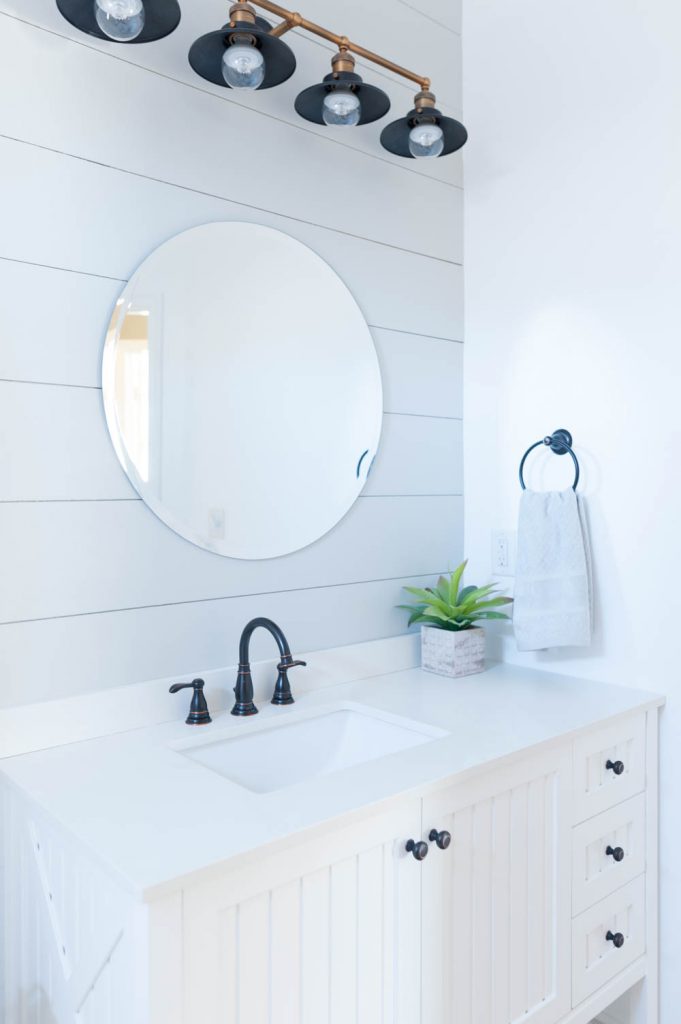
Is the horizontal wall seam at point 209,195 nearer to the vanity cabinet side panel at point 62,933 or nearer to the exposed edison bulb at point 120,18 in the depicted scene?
the exposed edison bulb at point 120,18

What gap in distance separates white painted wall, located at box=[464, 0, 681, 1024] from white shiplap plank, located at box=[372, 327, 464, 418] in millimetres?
51

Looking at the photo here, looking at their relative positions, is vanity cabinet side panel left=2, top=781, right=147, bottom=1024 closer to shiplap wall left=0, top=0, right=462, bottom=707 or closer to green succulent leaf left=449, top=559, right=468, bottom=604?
shiplap wall left=0, top=0, right=462, bottom=707

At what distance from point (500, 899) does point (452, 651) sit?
0.61 meters

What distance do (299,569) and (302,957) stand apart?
0.81 m

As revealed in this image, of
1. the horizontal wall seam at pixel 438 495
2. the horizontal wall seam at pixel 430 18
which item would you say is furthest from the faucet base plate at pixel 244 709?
the horizontal wall seam at pixel 430 18

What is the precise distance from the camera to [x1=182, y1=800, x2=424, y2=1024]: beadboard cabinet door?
938mm

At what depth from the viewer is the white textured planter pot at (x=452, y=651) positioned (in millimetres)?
1806

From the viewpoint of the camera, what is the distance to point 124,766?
4.06 feet

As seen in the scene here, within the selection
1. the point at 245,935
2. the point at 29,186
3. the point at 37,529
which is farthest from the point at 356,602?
the point at 29,186

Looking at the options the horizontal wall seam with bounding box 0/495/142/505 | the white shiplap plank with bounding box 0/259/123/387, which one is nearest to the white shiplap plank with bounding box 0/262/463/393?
the white shiplap plank with bounding box 0/259/123/387

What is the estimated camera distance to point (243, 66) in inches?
52.4

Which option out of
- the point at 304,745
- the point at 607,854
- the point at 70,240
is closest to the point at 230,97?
the point at 70,240

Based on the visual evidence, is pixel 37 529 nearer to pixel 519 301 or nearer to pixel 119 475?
pixel 119 475

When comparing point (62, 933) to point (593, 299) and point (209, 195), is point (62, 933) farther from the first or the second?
point (593, 299)
